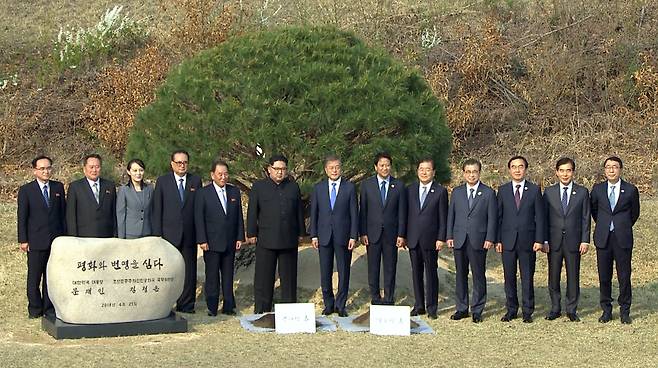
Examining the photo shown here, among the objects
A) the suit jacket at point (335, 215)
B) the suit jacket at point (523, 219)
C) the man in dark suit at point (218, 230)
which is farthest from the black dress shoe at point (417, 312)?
the man in dark suit at point (218, 230)

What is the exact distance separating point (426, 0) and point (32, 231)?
16.6m

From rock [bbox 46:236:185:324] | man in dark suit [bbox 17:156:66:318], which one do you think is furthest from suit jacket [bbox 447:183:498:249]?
man in dark suit [bbox 17:156:66:318]

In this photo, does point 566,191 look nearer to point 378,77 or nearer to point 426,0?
point 378,77

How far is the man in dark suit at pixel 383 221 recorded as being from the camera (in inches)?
389

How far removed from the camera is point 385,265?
10.1 m

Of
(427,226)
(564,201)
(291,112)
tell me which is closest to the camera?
(564,201)

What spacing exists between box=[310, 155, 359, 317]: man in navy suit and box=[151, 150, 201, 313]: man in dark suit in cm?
117

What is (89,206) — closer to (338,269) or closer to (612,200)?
(338,269)

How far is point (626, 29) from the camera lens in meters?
21.8

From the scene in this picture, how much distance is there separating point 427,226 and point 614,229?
67.6 inches

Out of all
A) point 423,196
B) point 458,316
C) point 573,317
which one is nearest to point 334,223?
point 423,196

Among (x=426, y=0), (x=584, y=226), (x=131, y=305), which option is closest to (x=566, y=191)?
(x=584, y=226)

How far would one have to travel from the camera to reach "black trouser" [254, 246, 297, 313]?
1000 cm

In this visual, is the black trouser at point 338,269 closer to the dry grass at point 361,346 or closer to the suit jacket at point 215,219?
the dry grass at point 361,346
